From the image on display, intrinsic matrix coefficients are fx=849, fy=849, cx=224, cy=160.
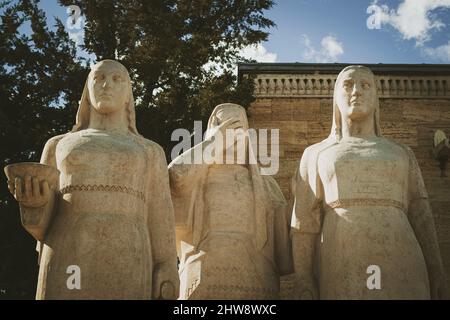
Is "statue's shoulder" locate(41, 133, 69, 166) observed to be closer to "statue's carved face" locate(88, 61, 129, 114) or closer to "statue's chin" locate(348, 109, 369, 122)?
"statue's carved face" locate(88, 61, 129, 114)

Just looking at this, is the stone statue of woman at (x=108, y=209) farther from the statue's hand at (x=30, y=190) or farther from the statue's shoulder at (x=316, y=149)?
the statue's shoulder at (x=316, y=149)

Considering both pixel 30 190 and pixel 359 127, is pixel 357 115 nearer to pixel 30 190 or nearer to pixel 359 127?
pixel 359 127

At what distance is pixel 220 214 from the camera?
7.64m

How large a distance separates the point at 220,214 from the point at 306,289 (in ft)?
3.60

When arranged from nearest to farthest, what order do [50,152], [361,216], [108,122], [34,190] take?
[34,190] → [361,216] → [50,152] → [108,122]

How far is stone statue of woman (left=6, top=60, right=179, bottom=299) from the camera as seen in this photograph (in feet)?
20.9

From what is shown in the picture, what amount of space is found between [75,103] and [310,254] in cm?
966

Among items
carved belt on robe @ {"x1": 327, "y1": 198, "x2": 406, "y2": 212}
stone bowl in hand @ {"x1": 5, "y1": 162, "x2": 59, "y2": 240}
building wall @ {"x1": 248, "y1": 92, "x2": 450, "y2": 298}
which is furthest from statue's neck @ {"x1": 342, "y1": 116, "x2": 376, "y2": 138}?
building wall @ {"x1": 248, "y1": 92, "x2": 450, "y2": 298}

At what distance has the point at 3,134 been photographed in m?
15.7

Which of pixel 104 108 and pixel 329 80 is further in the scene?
pixel 329 80

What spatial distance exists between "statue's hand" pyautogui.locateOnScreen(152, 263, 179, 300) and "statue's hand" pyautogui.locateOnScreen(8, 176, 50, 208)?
41.5 inches

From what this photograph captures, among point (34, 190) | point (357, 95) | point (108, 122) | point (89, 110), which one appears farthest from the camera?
point (357, 95)

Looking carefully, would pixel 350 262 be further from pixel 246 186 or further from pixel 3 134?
pixel 3 134

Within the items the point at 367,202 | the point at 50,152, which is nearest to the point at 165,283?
the point at 50,152
